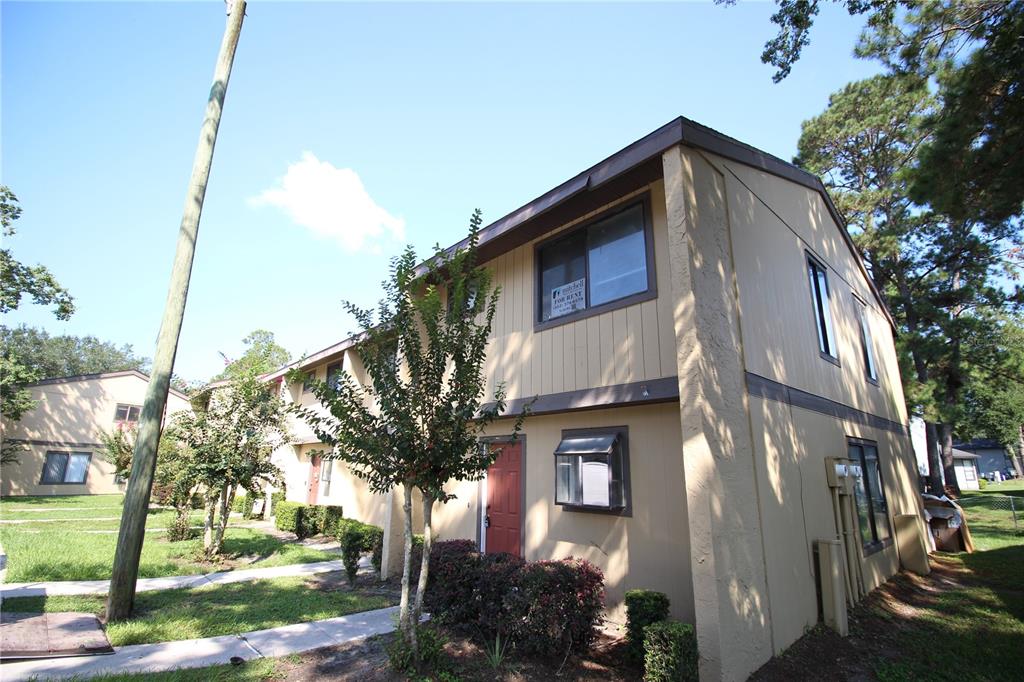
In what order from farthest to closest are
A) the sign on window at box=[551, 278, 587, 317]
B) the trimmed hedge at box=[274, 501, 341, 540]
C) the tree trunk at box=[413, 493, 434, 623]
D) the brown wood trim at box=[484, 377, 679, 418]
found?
1. the trimmed hedge at box=[274, 501, 341, 540]
2. the sign on window at box=[551, 278, 587, 317]
3. the brown wood trim at box=[484, 377, 679, 418]
4. the tree trunk at box=[413, 493, 434, 623]

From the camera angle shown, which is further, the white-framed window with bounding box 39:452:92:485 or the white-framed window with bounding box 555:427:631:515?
the white-framed window with bounding box 39:452:92:485

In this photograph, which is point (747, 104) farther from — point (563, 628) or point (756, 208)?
point (563, 628)

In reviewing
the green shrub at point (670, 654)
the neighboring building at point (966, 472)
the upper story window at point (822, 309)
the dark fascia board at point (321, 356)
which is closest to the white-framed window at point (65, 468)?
the dark fascia board at point (321, 356)

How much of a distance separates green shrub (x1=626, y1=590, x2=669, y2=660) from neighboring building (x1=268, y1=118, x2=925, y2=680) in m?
0.48

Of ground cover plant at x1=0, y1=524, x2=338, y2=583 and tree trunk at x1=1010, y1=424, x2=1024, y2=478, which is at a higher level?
tree trunk at x1=1010, y1=424, x2=1024, y2=478

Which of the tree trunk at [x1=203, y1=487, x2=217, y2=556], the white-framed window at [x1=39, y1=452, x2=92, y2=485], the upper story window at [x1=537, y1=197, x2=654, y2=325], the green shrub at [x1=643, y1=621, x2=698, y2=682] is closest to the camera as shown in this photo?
the green shrub at [x1=643, y1=621, x2=698, y2=682]

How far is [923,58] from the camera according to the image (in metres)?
7.03

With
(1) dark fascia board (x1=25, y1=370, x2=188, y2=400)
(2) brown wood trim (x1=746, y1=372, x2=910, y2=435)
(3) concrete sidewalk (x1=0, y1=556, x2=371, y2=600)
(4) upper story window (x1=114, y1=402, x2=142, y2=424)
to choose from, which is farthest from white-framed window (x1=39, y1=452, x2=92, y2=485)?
(2) brown wood trim (x1=746, y1=372, x2=910, y2=435)

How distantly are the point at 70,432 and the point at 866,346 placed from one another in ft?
114

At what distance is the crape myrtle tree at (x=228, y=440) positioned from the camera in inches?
384

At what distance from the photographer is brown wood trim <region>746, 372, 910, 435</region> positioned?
5743mm

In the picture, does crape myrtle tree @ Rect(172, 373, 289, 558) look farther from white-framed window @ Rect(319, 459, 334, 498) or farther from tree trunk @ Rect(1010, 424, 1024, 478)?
tree trunk @ Rect(1010, 424, 1024, 478)

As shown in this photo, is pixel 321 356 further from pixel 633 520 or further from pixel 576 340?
pixel 633 520

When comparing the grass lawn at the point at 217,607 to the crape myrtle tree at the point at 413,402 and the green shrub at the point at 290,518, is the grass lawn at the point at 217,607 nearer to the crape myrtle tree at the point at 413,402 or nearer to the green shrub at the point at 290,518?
the crape myrtle tree at the point at 413,402
